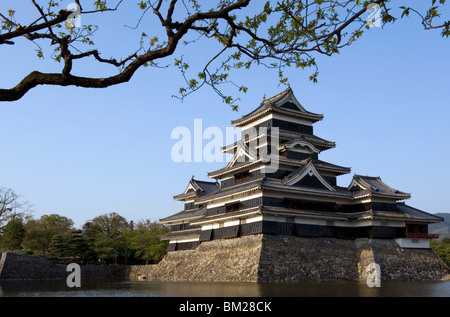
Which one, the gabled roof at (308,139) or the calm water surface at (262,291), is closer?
the calm water surface at (262,291)

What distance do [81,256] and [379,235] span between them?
33297 mm

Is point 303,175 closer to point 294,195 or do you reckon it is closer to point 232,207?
point 294,195

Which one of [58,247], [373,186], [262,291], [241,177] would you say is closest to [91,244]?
[58,247]

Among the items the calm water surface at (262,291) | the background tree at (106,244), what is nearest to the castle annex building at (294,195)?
the calm water surface at (262,291)

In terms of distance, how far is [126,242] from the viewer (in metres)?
52.8

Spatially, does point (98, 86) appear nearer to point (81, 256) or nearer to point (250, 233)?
point (250, 233)

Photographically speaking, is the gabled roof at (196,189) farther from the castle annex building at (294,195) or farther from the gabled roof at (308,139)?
the gabled roof at (308,139)

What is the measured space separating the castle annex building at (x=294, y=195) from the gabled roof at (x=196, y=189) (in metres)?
6.22

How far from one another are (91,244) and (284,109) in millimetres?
29273

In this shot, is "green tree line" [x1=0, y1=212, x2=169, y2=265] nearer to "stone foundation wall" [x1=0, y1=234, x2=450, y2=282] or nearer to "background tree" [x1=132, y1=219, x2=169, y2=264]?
"background tree" [x1=132, y1=219, x2=169, y2=264]

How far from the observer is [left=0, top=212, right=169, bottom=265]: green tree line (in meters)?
48.0

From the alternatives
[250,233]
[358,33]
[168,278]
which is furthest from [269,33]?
[168,278]

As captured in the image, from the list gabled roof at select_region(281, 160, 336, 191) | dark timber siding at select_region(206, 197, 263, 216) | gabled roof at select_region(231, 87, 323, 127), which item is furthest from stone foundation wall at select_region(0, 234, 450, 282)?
gabled roof at select_region(231, 87, 323, 127)

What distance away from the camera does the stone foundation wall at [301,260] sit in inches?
1116
